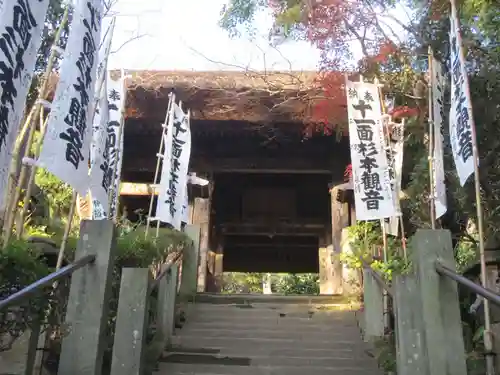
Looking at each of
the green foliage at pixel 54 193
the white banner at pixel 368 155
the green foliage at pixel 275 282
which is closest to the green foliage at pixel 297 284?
the green foliage at pixel 275 282

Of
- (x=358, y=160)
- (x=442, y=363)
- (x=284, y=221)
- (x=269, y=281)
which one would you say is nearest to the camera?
(x=442, y=363)

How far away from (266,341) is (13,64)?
4075mm

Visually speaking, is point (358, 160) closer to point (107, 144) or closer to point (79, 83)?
point (107, 144)

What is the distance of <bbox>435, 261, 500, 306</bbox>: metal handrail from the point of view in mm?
2854

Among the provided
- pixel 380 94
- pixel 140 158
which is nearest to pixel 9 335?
pixel 380 94

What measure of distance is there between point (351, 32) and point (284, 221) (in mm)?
6450

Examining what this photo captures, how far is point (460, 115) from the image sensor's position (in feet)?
16.6

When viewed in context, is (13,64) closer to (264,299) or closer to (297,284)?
(264,299)

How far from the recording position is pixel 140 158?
11.7 m

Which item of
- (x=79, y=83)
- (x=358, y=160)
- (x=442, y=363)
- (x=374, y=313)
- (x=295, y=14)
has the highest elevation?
(x=295, y=14)

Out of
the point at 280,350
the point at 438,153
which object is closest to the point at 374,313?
the point at 280,350

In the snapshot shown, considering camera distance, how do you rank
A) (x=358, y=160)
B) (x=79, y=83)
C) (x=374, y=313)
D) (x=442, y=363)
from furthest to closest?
1. (x=358, y=160)
2. (x=374, y=313)
3. (x=79, y=83)
4. (x=442, y=363)

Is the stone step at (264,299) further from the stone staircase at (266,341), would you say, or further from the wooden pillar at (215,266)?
the wooden pillar at (215,266)

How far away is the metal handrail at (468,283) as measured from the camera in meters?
2.85
